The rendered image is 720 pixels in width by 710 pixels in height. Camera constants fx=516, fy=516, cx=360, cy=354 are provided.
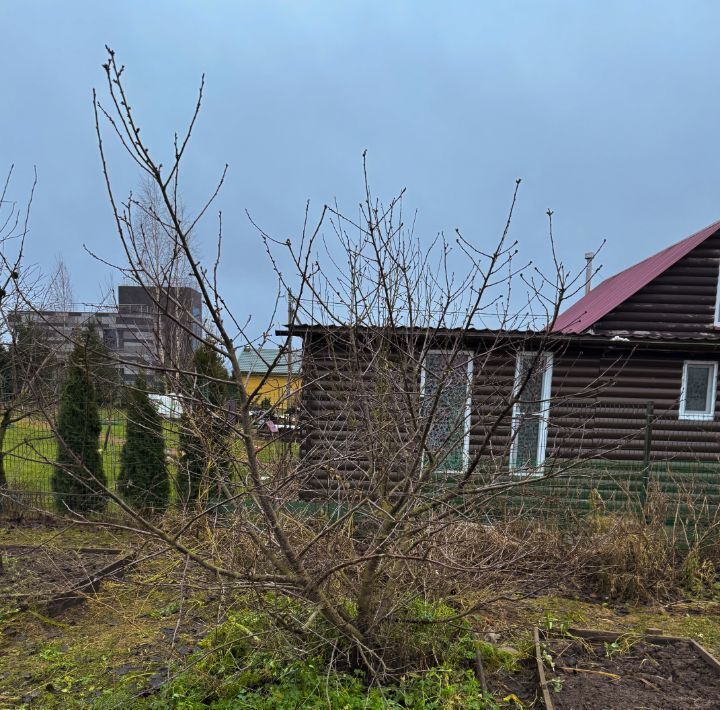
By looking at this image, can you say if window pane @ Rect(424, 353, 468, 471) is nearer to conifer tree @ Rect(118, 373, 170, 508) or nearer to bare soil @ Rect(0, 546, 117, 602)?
bare soil @ Rect(0, 546, 117, 602)

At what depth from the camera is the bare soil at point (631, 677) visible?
9.51ft

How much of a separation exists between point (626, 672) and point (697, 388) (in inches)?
292

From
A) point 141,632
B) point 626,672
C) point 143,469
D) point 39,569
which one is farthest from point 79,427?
point 626,672

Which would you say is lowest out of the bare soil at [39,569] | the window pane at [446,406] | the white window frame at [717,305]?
the bare soil at [39,569]

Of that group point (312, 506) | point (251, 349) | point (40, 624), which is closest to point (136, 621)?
point (40, 624)

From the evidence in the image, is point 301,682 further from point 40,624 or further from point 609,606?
point 609,606

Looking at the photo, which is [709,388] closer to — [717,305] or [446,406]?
[717,305]

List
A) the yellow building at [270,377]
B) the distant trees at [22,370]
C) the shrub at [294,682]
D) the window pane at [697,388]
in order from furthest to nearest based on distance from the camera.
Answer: the window pane at [697,388] → the distant trees at [22,370] → the shrub at [294,682] → the yellow building at [270,377]

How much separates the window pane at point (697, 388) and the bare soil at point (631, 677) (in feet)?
21.9

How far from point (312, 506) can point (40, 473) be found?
551 cm

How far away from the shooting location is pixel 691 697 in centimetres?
296

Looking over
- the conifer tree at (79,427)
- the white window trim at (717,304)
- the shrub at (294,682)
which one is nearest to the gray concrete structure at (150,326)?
the shrub at (294,682)

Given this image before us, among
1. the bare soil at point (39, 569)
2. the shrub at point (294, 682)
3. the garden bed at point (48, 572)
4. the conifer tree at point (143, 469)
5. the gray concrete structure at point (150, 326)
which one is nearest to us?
the gray concrete structure at point (150, 326)

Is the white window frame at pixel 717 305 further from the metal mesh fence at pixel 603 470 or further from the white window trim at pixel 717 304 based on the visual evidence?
the metal mesh fence at pixel 603 470
